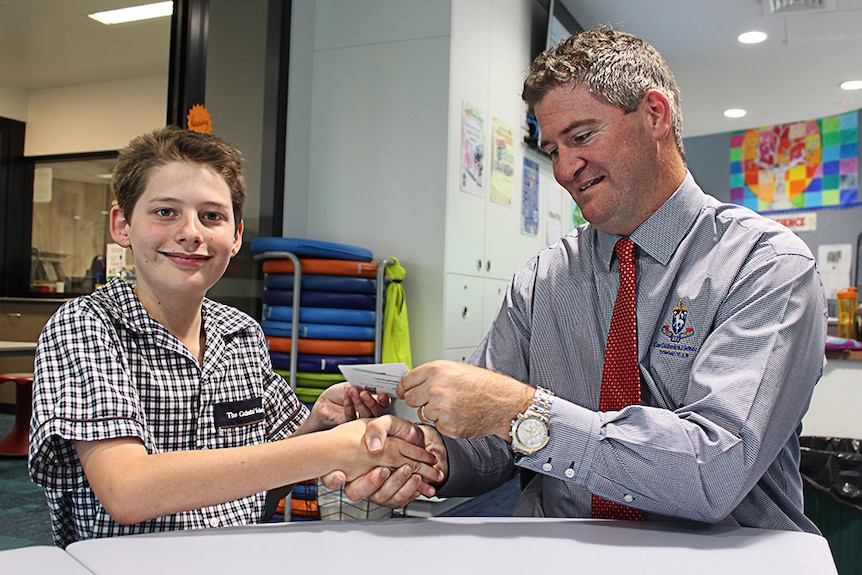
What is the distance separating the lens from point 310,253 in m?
3.40

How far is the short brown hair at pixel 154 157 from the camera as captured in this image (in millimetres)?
1459

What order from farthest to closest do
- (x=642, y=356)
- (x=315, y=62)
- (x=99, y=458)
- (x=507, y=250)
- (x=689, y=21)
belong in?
(x=689, y=21) → (x=507, y=250) → (x=315, y=62) → (x=642, y=356) → (x=99, y=458)

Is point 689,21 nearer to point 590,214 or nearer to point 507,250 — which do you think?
point 507,250

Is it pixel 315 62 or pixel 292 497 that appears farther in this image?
pixel 315 62

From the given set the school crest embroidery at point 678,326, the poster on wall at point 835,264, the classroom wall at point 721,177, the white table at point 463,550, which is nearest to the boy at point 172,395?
the white table at point 463,550

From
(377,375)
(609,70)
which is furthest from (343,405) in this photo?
(609,70)

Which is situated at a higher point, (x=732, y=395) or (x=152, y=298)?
(x=152, y=298)

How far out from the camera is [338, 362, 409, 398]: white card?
1.29m

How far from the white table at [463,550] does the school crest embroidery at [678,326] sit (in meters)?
0.36

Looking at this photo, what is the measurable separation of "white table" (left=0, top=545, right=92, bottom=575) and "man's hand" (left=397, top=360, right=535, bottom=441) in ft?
1.93

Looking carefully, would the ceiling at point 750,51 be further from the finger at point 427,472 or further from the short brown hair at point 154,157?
the finger at point 427,472

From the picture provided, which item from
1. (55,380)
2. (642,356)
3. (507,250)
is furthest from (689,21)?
(55,380)

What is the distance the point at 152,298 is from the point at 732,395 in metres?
1.09

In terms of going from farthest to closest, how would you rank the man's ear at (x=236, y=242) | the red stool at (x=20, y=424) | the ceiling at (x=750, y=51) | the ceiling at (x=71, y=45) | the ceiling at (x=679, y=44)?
the ceiling at (x=750, y=51), the ceiling at (x=679, y=44), the ceiling at (x=71, y=45), the red stool at (x=20, y=424), the man's ear at (x=236, y=242)
